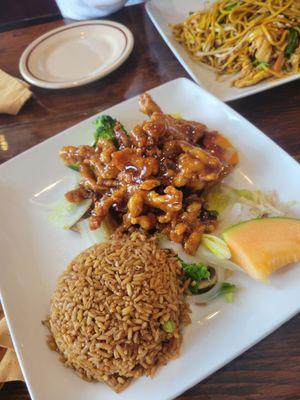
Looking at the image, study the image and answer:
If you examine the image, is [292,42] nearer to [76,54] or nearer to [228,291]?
[76,54]

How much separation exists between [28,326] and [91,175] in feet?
2.88

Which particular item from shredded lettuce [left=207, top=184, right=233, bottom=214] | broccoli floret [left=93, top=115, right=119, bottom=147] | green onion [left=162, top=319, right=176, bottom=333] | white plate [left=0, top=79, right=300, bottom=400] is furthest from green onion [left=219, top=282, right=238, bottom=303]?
broccoli floret [left=93, top=115, right=119, bottom=147]

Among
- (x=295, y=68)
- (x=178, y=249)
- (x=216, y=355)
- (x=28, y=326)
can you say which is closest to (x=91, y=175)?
(x=178, y=249)

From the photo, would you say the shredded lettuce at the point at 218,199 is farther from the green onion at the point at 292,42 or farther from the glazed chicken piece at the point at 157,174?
the green onion at the point at 292,42

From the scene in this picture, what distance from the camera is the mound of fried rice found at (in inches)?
61.2

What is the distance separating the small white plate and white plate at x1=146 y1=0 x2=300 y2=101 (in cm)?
31

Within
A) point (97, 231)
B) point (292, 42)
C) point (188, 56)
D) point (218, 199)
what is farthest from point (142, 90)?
point (97, 231)

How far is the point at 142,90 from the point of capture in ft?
10.1

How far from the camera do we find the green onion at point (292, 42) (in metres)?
2.88

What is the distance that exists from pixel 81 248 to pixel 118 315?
0.61 meters

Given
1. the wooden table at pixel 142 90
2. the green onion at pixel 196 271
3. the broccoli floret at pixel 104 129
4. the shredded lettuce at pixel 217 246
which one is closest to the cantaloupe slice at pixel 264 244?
the shredded lettuce at pixel 217 246

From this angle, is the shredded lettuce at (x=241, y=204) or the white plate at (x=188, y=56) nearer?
the shredded lettuce at (x=241, y=204)

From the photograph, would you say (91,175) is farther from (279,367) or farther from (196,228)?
(279,367)

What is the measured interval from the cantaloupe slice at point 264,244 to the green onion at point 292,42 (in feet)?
5.22
